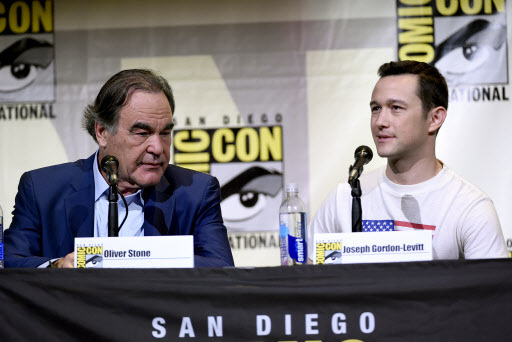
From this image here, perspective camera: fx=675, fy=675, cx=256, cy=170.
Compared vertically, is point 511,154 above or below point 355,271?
above

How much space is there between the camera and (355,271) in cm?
162

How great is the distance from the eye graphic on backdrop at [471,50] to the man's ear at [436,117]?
1025mm

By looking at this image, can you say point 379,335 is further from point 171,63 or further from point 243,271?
point 171,63

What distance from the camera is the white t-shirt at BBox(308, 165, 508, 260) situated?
2.26 metres

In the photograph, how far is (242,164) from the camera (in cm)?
362

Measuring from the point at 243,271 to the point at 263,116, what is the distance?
2.04m

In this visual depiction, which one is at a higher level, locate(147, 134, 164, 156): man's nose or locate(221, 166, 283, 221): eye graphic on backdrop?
locate(147, 134, 164, 156): man's nose

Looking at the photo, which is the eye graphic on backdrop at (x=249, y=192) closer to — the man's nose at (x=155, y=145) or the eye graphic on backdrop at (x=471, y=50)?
the eye graphic on backdrop at (x=471, y=50)

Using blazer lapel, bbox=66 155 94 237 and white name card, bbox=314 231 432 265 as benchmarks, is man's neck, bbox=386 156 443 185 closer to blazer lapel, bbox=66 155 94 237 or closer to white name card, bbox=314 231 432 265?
white name card, bbox=314 231 432 265

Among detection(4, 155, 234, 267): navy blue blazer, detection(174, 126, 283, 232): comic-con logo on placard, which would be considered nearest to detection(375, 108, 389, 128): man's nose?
detection(4, 155, 234, 267): navy blue blazer

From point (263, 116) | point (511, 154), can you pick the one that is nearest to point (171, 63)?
point (263, 116)

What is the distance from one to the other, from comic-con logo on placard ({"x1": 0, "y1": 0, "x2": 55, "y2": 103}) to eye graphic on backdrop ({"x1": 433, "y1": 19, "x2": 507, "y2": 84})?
2.07m

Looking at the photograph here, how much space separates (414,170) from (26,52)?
2276mm

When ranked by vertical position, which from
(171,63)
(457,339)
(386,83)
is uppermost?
(171,63)
